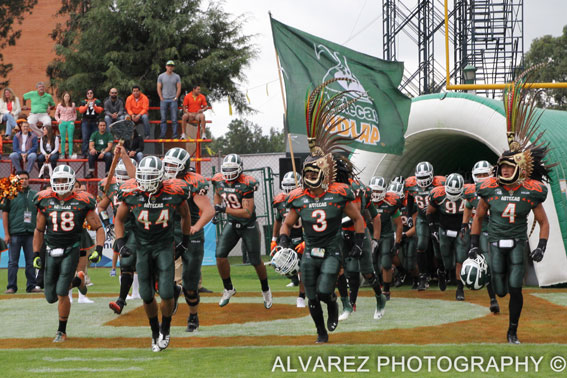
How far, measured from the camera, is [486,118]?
13.3m

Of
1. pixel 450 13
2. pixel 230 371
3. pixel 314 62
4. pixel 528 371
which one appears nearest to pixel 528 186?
pixel 528 371

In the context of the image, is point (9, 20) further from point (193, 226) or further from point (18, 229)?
point (193, 226)

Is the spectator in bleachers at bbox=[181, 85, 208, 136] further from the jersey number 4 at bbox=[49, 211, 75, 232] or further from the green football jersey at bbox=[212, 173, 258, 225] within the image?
the jersey number 4 at bbox=[49, 211, 75, 232]

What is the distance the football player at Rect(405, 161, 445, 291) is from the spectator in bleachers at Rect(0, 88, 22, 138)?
445 inches

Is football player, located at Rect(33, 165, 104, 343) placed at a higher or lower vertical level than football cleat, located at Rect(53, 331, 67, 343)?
higher

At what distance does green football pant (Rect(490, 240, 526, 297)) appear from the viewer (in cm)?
733

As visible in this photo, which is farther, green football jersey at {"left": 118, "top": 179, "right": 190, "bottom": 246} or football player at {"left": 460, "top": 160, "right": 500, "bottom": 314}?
football player at {"left": 460, "top": 160, "right": 500, "bottom": 314}

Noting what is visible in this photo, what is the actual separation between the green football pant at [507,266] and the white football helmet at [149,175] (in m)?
3.16

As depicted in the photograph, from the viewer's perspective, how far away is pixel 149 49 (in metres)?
26.7

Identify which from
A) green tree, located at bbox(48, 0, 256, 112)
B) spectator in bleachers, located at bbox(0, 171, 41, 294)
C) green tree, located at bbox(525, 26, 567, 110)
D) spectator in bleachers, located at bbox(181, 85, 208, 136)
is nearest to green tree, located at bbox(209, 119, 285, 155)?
green tree, located at bbox(525, 26, 567, 110)

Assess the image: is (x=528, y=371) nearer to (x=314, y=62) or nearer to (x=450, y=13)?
(x=314, y=62)

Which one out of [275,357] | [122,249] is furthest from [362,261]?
[122,249]

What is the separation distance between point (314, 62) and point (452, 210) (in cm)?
312

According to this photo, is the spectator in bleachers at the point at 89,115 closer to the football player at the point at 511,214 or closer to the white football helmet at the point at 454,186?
the white football helmet at the point at 454,186
